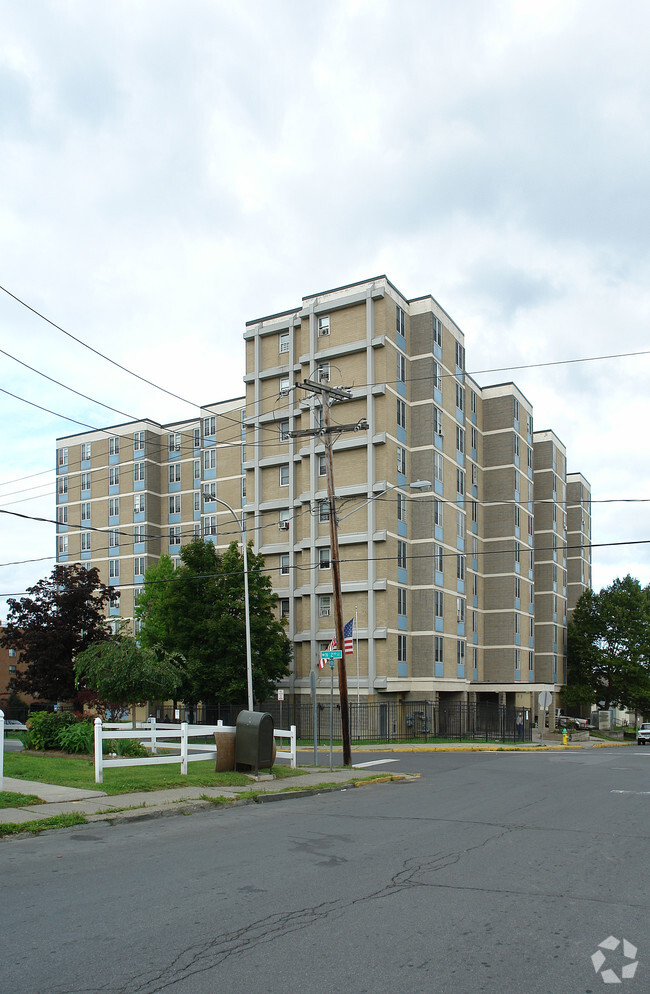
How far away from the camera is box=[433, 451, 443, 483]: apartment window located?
52938 millimetres

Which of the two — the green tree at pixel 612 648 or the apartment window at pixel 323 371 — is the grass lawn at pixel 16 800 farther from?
the green tree at pixel 612 648

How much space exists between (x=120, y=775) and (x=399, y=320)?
130 ft

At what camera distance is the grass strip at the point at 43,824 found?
11875 millimetres

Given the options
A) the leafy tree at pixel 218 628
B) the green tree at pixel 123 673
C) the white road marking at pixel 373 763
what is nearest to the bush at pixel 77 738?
the green tree at pixel 123 673

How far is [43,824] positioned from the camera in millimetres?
12305

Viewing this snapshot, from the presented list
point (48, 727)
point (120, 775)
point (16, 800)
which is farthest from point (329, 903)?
point (48, 727)

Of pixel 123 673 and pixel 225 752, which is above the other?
pixel 123 673

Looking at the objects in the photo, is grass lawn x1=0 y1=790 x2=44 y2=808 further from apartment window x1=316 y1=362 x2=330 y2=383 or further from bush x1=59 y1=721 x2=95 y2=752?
apartment window x1=316 y1=362 x2=330 y2=383

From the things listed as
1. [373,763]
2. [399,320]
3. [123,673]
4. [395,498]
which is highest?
[399,320]

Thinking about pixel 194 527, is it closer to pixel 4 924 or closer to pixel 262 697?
pixel 262 697

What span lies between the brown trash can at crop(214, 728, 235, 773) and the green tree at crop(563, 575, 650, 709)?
58913 millimetres

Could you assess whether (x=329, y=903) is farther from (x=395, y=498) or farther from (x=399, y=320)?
(x=399, y=320)

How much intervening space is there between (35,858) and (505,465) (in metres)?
57.6

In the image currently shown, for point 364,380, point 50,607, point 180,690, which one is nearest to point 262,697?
point 180,690
